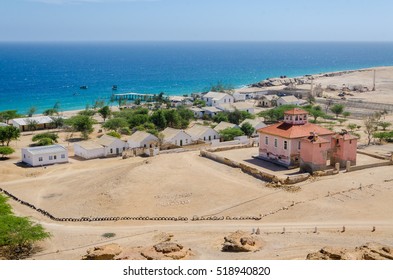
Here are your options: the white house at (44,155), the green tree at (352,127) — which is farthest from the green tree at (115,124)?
the green tree at (352,127)

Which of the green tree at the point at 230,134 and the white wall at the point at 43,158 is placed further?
the green tree at the point at 230,134

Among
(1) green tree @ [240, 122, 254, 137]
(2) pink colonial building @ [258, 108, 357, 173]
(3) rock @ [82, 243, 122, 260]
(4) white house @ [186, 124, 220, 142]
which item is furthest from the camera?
(1) green tree @ [240, 122, 254, 137]

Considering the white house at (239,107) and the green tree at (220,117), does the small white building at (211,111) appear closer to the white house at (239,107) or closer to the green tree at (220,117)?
the white house at (239,107)

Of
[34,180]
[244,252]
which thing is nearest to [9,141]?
[34,180]

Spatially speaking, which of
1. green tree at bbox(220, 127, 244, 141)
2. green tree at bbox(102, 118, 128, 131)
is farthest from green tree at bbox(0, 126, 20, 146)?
green tree at bbox(220, 127, 244, 141)

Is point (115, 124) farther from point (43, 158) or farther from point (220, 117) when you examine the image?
point (43, 158)

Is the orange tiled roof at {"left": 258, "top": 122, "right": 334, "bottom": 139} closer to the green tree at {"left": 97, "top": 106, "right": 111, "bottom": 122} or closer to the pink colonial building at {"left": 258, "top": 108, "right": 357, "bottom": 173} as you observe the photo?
the pink colonial building at {"left": 258, "top": 108, "right": 357, "bottom": 173}

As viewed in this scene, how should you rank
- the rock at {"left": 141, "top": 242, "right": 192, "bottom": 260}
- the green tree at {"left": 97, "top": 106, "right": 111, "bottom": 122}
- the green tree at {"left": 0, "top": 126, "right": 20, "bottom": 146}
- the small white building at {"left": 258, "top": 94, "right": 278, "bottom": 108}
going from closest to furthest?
the rock at {"left": 141, "top": 242, "right": 192, "bottom": 260} → the green tree at {"left": 0, "top": 126, "right": 20, "bottom": 146} → the green tree at {"left": 97, "top": 106, "right": 111, "bottom": 122} → the small white building at {"left": 258, "top": 94, "right": 278, "bottom": 108}
